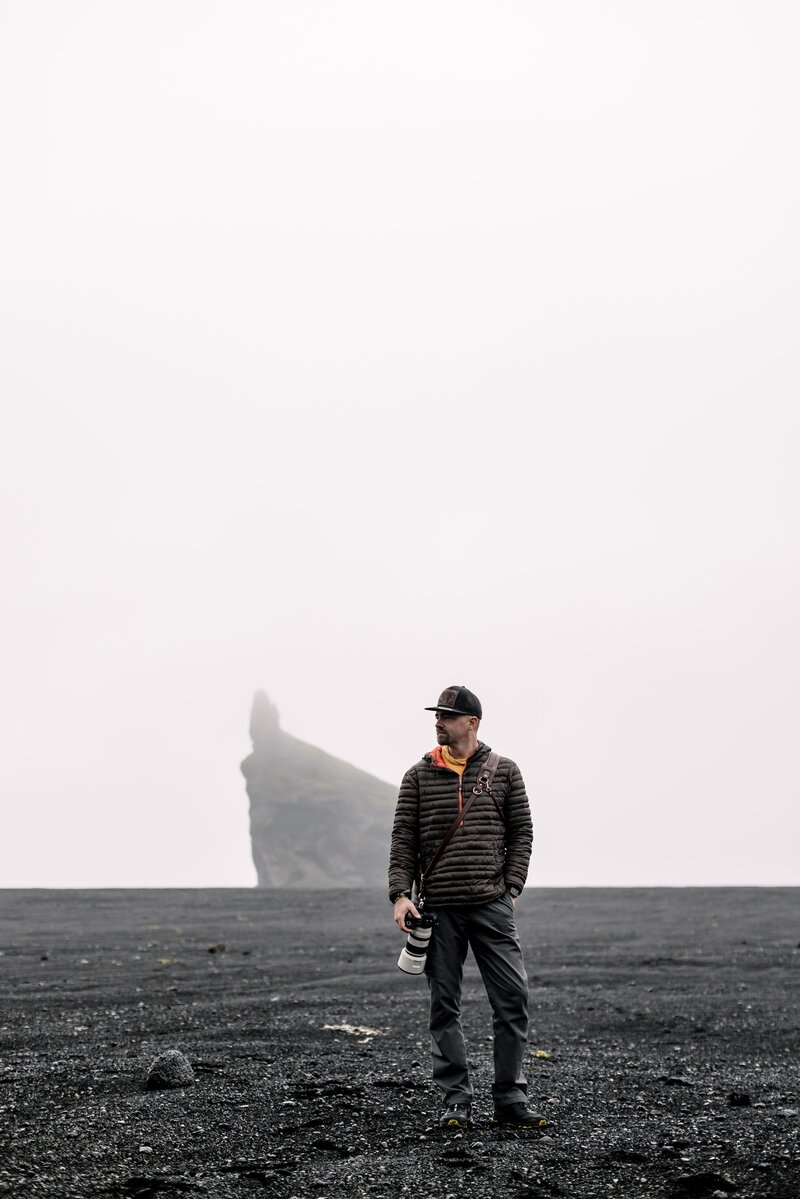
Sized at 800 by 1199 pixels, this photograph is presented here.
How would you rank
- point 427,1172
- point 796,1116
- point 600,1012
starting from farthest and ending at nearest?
point 600,1012, point 796,1116, point 427,1172

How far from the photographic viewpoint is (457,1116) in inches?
267

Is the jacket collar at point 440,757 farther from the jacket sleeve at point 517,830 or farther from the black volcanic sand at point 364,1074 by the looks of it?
the black volcanic sand at point 364,1074

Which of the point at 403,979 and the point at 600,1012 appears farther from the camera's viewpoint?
the point at 403,979

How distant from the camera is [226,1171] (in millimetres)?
6102

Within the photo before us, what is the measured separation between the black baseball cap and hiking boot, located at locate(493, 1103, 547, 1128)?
2.52 meters

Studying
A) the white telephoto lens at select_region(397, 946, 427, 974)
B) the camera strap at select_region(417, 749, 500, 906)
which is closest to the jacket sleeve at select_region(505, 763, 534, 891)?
the camera strap at select_region(417, 749, 500, 906)

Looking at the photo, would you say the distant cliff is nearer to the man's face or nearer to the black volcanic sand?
the black volcanic sand

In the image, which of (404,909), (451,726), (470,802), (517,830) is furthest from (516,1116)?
(451,726)

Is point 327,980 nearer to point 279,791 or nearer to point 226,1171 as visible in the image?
point 226,1171

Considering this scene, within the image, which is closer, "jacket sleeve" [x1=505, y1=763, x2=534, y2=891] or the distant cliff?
"jacket sleeve" [x1=505, y1=763, x2=534, y2=891]

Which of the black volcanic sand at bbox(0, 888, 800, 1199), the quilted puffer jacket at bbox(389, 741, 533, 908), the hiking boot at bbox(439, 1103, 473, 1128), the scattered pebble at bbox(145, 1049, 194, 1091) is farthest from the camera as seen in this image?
the scattered pebble at bbox(145, 1049, 194, 1091)

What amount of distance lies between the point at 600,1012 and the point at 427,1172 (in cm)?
777

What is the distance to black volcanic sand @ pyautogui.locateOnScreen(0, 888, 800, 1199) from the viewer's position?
6027 millimetres

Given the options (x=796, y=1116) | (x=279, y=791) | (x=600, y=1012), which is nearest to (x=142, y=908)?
Result: (x=600, y=1012)
